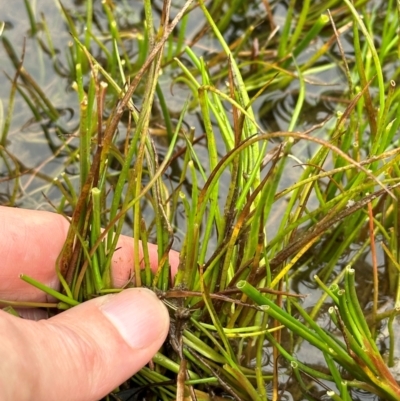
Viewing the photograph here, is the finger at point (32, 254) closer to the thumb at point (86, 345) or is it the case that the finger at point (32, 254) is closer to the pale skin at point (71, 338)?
the pale skin at point (71, 338)

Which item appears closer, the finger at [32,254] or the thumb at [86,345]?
the thumb at [86,345]

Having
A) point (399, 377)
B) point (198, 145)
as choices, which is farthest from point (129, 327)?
point (198, 145)

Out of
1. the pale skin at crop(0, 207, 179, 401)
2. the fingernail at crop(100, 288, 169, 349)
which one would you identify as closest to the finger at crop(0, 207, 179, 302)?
the pale skin at crop(0, 207, 179, 401)

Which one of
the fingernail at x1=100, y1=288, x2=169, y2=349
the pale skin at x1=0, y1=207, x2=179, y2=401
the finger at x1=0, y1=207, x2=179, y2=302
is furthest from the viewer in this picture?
the finger at x1=0, y1=207, x2=179, y2=302

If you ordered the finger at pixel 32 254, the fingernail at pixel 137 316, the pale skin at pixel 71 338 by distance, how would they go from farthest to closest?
the finger at pixel 32 254
the fingernail at pixel 137 316
the pale skin at pixel 71 338

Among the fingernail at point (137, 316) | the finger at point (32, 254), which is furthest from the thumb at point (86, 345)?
the finger at point (32, 254)

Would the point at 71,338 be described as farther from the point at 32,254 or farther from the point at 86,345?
the point at 32,254

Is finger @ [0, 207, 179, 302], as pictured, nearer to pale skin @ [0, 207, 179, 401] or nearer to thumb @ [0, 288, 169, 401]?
pale skin @ [0, 207, 179, 401]
